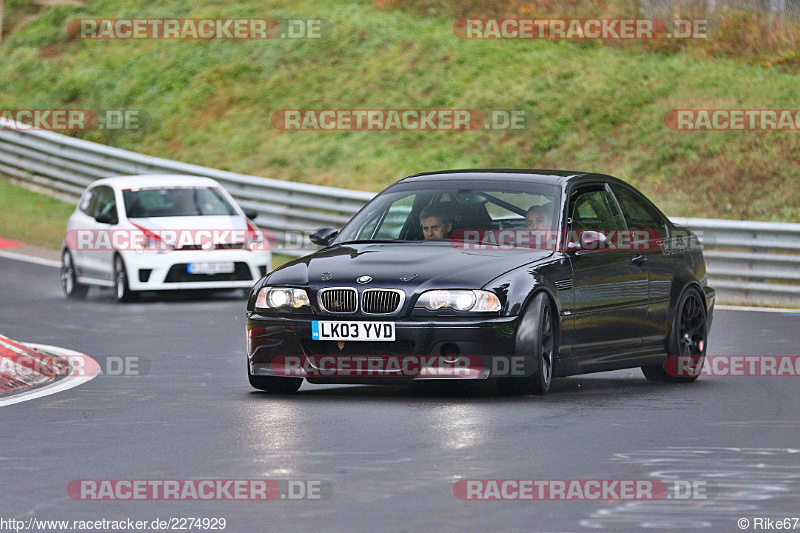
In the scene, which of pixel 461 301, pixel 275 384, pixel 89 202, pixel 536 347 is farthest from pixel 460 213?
pixel 89 202

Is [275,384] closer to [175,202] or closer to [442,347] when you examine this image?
[442,347]

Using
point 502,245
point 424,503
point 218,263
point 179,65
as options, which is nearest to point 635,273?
point 502,245

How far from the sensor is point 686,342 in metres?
12.4

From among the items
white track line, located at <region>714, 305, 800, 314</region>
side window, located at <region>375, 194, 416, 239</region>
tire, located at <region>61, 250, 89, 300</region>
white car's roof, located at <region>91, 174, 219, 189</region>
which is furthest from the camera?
white car's roof, located at <region>91, 174, 219, 189</region>

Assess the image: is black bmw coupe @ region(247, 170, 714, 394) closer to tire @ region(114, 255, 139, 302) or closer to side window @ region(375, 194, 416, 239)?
side window @ region(375, 194, 416, 239)

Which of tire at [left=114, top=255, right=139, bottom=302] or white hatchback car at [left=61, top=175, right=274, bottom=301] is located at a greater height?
white hatchback car at [left=61, top=175, right=274, bottom=301]

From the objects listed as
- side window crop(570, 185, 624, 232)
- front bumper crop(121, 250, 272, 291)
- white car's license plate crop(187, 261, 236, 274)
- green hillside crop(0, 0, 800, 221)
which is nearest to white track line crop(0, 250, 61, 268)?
front bumper crop(121, 250, 272, 291)

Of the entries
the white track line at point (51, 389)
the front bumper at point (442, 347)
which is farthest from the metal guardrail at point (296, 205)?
the front bumper at point (442, 347)

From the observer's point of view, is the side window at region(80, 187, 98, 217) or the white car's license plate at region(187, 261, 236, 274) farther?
the side window at region(80, 187, 98, 217)

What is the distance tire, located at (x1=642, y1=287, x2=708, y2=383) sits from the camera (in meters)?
12.2

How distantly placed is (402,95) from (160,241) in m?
12.8

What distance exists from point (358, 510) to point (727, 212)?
17.8 m

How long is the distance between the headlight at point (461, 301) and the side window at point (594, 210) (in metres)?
1.39

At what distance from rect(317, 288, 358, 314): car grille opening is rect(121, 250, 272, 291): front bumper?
30.3 ft
